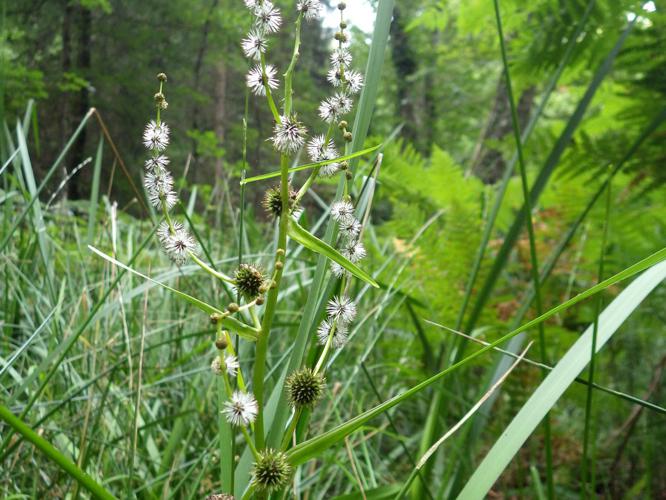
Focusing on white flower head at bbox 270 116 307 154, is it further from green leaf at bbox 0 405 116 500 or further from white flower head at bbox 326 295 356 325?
green leaf at bbox 0 405 116 500

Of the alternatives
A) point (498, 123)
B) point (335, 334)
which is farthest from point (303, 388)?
point (498, 123)

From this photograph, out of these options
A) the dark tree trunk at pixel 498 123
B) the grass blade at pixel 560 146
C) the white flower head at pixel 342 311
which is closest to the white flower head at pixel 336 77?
the white flower head at pixel 342 311

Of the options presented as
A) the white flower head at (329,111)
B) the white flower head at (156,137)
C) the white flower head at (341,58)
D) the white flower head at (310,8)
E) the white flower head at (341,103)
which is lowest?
the white flower head at (156,137)

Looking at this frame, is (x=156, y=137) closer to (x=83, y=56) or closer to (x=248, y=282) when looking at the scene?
(x=248, y=282)

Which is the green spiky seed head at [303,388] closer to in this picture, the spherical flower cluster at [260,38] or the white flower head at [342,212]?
the white flower head at [342,212]

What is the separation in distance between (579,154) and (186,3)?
7647 mm

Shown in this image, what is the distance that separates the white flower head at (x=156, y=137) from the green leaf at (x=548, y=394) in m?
0.40

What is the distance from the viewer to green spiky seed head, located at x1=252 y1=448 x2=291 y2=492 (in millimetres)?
530

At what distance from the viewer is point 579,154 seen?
1843mm

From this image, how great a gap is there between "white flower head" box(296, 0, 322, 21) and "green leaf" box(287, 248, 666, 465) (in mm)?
319

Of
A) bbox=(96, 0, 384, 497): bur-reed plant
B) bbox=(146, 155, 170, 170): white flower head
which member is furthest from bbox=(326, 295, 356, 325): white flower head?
bbox=(146, 155, 170, 170): white flower head

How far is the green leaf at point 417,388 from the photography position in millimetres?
480

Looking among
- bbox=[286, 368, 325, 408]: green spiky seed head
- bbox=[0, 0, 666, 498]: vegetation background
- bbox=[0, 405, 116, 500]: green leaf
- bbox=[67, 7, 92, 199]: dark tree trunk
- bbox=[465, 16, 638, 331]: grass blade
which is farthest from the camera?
bbox=[67, 7, 92, 199]: dark tree trunk

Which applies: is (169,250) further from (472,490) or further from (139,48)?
(139,48)
